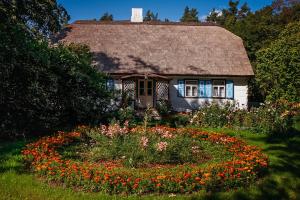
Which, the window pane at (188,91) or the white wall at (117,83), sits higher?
the white wall at (117,83)

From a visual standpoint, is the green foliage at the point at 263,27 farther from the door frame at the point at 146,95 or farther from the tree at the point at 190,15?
the tree at the point at 190,15

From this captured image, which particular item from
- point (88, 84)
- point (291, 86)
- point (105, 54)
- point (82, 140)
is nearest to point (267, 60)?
point (291, 86)

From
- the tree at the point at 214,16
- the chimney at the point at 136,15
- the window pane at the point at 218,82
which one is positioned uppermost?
the tree at the point at 214,16

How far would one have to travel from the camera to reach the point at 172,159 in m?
8.48

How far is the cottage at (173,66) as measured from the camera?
79.9 feet

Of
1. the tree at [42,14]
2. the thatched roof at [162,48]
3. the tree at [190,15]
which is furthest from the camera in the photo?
the tree at [190,15]

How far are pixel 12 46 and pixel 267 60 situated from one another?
50.3 ft

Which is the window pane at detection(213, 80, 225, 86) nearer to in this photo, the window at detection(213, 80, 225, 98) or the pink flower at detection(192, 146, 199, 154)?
the window at detection(213, 80, 225, 98)

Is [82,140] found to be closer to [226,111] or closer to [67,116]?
[67,116]

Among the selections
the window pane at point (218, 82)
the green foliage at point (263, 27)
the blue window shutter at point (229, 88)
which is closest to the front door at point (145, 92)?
the window pane at point (218, 82)

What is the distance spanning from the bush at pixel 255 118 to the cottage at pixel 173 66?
847 cm

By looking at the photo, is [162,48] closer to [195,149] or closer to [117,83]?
[117,83]

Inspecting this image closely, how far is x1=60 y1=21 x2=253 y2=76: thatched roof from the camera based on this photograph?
2455 centimetres

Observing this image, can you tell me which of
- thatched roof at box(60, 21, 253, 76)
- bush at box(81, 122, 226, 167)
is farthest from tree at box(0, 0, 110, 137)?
thatched roof at box(60, 21, 253, 76)
